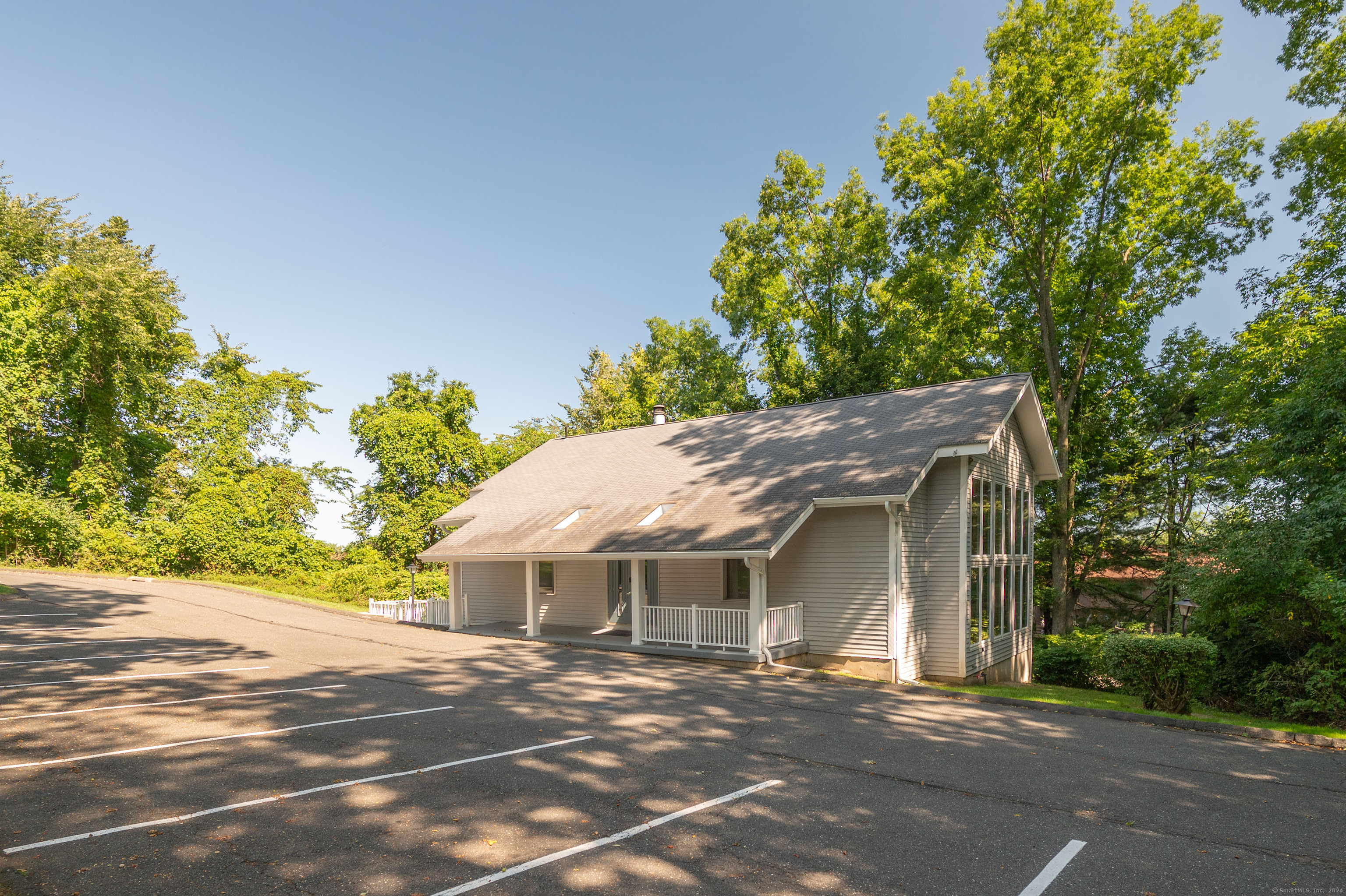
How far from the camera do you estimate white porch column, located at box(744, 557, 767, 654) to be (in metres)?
12.9

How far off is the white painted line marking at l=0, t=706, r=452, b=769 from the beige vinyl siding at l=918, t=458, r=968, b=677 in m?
9.63

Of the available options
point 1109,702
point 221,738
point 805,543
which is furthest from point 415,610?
point 1109,702

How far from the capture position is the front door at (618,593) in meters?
17.9

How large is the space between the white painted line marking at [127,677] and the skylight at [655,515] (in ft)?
24.9

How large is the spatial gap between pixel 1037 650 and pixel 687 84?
2220cm

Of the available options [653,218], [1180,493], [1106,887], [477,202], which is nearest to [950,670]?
[1106,887]

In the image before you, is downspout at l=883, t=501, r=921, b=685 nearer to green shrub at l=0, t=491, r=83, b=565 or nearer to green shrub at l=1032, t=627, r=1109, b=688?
green shrub at l=1032, t=627, r=1109, b=688

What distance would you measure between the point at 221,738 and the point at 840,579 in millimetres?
10270

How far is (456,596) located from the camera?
19.1 m

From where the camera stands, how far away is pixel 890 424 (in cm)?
1570

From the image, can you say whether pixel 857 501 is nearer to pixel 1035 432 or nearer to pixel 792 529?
pixel 792 529

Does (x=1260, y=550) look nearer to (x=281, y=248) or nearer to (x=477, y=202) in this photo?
(x=477, y=202)

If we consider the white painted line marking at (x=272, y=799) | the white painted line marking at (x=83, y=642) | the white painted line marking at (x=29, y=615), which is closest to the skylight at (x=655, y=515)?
the white painted line marking at (x=272, y=799)

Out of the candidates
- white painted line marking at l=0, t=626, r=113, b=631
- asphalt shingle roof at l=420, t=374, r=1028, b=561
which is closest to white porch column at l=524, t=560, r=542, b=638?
asphalt shingle roof at l=420, t=374, r=1028, b=561
